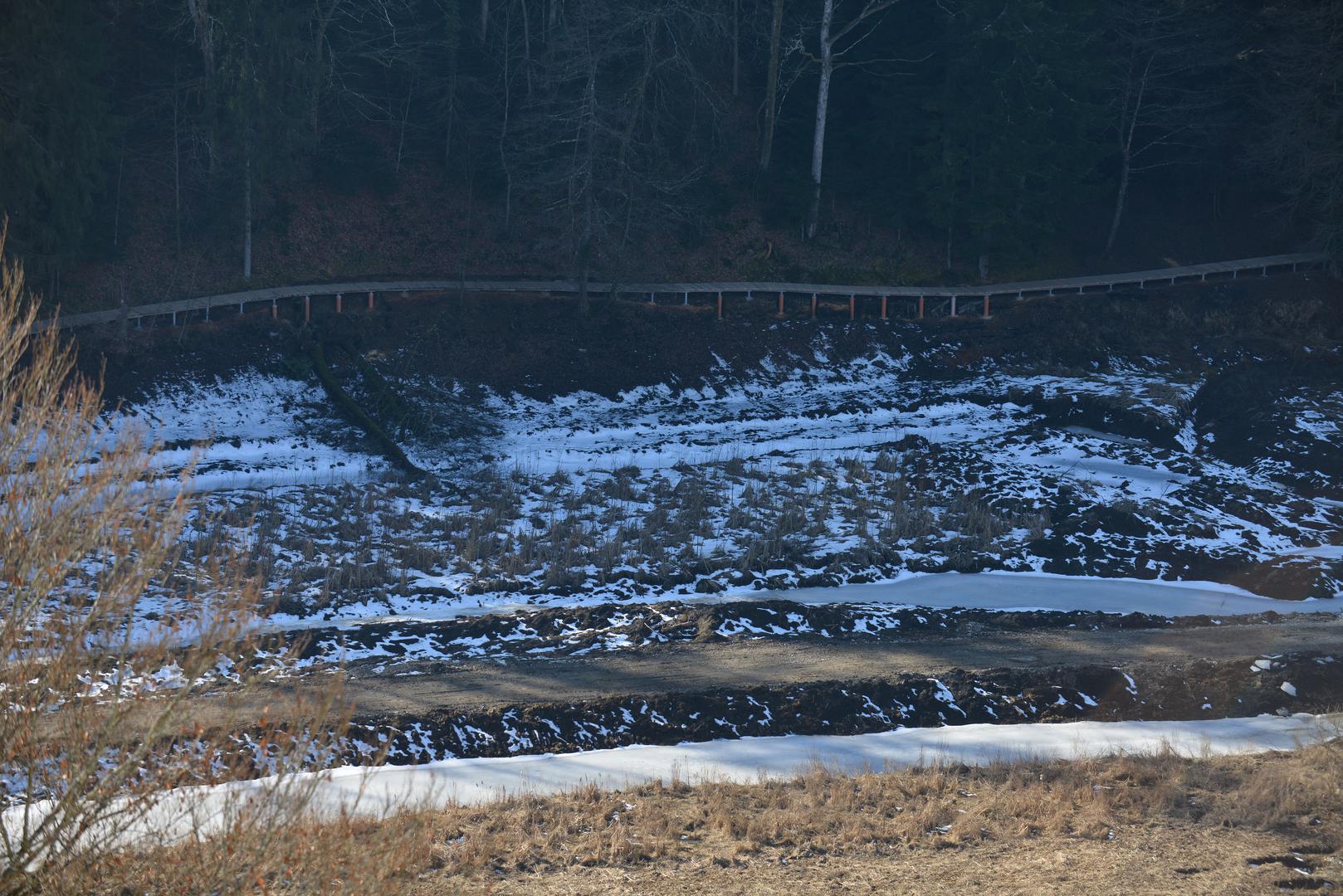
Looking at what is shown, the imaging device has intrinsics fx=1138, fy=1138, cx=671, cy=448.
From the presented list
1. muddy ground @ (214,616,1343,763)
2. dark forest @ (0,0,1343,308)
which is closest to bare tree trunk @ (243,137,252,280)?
dark forest @ (0,0,1343,308)

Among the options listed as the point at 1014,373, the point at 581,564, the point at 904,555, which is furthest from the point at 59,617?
the point at 1014,373

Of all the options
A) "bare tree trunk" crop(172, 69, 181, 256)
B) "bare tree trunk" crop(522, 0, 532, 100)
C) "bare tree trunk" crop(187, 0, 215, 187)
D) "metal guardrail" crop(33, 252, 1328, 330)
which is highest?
"bare tree trunk" crop(522, 0, 532, 100)

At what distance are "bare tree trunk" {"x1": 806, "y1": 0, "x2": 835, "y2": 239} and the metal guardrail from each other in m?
2.90

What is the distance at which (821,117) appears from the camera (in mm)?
34812

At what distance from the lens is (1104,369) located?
1188 inches

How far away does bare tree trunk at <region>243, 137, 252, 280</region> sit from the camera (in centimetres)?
2851

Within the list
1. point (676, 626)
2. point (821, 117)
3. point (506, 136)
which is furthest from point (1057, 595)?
point (506, 136)

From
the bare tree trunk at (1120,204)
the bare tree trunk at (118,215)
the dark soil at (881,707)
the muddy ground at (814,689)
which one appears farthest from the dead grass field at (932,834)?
the bare tree trunk at (1120,204)

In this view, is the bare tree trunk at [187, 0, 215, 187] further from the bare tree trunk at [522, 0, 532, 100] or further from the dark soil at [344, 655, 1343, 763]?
the dark soil at [344, 655, 1343, 763]

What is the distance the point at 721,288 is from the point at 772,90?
763 cm

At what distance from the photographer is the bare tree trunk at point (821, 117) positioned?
34.6 m

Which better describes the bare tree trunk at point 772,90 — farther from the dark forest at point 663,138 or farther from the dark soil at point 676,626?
the dark soil at point 676,626

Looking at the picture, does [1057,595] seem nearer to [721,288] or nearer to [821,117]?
[721,288]

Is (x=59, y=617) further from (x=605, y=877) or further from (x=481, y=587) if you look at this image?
(x=481, y=587)
